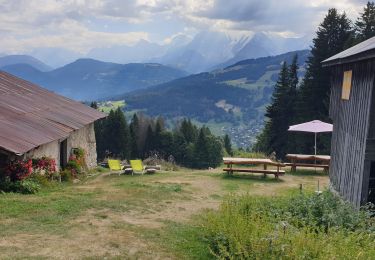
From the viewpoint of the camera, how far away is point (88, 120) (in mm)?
22516

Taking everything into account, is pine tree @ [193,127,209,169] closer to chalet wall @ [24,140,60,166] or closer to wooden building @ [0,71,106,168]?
wooden building @ [0,71,106,168]

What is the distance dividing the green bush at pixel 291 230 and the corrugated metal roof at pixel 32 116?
7.51 metres

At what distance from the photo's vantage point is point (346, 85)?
1424 centimetres

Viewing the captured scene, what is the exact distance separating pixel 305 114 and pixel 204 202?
2667 centimetres

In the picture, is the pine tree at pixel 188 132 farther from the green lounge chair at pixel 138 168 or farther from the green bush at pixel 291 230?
the green bush at pixel 291 230

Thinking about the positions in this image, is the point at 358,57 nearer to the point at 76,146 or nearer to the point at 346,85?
the point at 346,85

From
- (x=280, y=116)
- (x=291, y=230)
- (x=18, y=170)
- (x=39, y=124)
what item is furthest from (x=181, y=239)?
(x=280, y=116)

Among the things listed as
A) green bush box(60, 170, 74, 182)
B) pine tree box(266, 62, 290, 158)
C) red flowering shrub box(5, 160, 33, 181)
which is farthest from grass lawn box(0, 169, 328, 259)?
pine tree box(266, 62, 290, 158)

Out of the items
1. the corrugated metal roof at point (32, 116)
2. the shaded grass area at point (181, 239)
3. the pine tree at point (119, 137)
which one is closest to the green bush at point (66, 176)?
the corrugated metal roof at point (32, 116)

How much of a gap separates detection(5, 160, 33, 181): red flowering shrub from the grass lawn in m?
1.02

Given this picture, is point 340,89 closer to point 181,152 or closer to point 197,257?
point 197,257

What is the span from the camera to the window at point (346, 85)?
13789 millimetres


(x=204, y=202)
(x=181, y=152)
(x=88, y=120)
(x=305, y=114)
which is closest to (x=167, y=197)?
(x=204, y=202)

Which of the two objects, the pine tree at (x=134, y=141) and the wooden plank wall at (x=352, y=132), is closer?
the wooden plank wall at (x=352, y=132)
